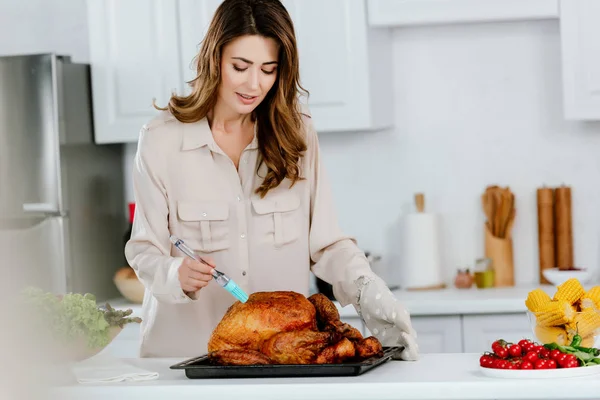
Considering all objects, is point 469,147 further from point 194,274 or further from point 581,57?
point 194,274

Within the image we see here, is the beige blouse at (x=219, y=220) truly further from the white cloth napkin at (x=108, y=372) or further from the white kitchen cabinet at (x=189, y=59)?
the white kitchen cabinet at (x=189, y=59)

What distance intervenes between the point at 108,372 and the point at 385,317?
0.56 m

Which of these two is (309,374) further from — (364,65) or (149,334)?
(364,65)

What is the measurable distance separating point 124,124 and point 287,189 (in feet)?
4.94

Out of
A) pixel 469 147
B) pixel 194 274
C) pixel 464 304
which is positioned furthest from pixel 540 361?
pixel 469 147

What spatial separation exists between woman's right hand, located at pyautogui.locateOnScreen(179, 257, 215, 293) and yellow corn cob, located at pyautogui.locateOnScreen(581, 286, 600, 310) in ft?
2.24

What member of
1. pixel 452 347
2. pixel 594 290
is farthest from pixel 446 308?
pixel 594 290

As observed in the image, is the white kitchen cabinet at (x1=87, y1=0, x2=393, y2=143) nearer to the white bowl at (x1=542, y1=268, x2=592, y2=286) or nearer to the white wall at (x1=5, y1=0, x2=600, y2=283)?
the white wall at (x1=5, y1=0, x2=600, y2=283)

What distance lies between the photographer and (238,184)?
2102 millimetres

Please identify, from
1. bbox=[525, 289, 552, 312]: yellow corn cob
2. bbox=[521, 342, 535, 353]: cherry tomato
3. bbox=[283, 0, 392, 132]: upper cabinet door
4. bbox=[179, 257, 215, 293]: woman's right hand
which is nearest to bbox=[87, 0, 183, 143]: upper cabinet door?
bbox=[283, 0, 392, 132]: upper cabinet door

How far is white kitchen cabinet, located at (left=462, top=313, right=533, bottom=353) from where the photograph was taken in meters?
3.04

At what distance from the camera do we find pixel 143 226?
2.00 metres

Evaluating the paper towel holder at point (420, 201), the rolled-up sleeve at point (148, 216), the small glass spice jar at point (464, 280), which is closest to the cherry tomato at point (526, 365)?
the rolled-up sleeve at point (148, 216)

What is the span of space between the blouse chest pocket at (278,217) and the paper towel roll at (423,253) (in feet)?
4.58
